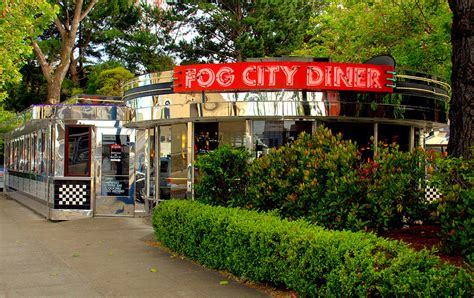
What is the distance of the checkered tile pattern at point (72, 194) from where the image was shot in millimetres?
15414

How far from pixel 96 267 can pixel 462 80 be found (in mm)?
5902

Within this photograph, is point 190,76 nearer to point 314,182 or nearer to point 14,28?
point 314,182

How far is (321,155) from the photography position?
784 centimetres

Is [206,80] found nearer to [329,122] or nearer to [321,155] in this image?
[329,122]

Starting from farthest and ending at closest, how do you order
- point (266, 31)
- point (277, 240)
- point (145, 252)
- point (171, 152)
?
point (266, 31), point (171, 152), point (145, 252), point (277, 240)

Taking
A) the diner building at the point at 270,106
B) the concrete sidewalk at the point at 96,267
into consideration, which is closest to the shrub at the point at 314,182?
the concrete sidewalk at the point at 96,267

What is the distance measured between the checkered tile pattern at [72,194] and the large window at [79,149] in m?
0.33

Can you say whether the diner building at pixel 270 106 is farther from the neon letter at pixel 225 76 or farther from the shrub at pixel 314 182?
the shrub at pixel 314 182

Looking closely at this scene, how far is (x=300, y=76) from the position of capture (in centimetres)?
1138

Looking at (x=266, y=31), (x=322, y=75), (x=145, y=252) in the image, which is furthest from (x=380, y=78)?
(x=266, y=31)

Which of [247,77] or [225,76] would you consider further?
[225,76]

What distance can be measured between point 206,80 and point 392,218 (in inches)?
215

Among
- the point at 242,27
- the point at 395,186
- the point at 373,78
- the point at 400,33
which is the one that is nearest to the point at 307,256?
the point at 395,186

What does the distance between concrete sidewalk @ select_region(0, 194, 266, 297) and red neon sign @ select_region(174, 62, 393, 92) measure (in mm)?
3599
